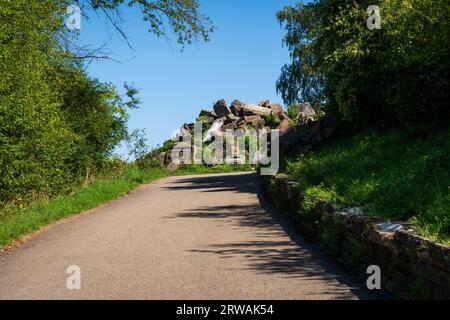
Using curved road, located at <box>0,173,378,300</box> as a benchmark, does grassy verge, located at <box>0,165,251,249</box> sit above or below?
above

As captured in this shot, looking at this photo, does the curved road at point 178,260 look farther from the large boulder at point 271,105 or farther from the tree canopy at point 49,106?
the large boulder at point 271,105

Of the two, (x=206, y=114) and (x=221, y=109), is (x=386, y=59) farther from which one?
(x=206, y=114)

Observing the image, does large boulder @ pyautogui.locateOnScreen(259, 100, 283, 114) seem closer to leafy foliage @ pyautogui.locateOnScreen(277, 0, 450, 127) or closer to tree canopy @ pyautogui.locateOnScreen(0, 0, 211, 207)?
tree canopy @ pyautogui.locateOnScreen(0, 0, 211, 207)

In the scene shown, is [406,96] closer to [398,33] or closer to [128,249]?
[398,33]

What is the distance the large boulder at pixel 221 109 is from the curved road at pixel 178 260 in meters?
25.9

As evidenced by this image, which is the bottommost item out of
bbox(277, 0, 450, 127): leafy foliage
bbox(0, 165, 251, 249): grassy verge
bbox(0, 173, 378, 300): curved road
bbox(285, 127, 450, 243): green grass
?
bbox(0, 173, 378, 300): curved road

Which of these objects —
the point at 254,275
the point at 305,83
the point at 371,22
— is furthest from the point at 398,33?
the point at 305,83

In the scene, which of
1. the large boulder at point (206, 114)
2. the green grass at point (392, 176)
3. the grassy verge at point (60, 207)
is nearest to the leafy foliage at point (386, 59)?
the green grass at point (392, 176)

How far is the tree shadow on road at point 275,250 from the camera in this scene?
Result: 7.65 meters

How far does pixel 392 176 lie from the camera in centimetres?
1062

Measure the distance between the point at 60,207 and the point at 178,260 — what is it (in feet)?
24.2

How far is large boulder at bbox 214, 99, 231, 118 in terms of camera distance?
41.1 meters

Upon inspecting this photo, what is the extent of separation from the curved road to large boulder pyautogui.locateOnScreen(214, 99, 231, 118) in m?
25.9

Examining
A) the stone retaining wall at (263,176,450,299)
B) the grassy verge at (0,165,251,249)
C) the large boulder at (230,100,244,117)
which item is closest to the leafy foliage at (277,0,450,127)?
the stone retaining wall at (263,176,450,299)
